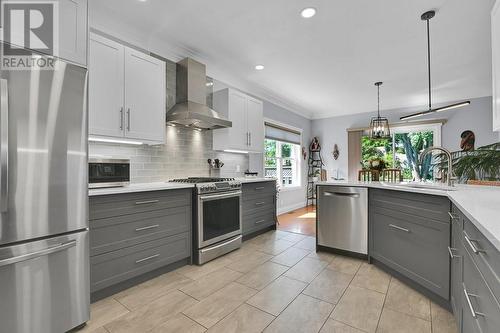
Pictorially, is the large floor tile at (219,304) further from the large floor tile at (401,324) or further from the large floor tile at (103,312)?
the large floor tile at (401,324)

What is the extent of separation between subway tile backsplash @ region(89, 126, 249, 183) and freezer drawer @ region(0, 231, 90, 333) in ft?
3.46

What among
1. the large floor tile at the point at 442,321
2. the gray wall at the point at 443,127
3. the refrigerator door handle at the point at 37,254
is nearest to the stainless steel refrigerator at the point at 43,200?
the refrigerator door handle at the point at 37,254

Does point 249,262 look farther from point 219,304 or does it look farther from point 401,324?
point 401,324

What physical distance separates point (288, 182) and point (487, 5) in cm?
449

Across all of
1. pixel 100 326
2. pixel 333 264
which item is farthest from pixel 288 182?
pixel 100 326

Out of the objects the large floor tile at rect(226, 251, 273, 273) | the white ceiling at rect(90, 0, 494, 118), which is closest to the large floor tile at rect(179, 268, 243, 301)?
the large floor tile at rect(226, 251, 273, 273)

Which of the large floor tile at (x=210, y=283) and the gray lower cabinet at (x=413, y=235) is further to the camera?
the large floor tile at (x=210, y=283)

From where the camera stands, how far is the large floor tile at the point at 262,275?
223 cm

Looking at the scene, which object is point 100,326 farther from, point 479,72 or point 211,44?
point 479,72

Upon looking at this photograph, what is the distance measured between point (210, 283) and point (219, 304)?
1.21 ft

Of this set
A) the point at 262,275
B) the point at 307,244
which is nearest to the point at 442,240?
the point at 262,275

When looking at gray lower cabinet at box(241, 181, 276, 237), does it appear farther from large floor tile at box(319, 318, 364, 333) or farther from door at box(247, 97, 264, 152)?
large floor tile at box(319, 318, 364, 333)

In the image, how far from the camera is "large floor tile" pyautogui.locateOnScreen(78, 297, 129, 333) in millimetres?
1638

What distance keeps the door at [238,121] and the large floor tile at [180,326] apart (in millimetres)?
2439
